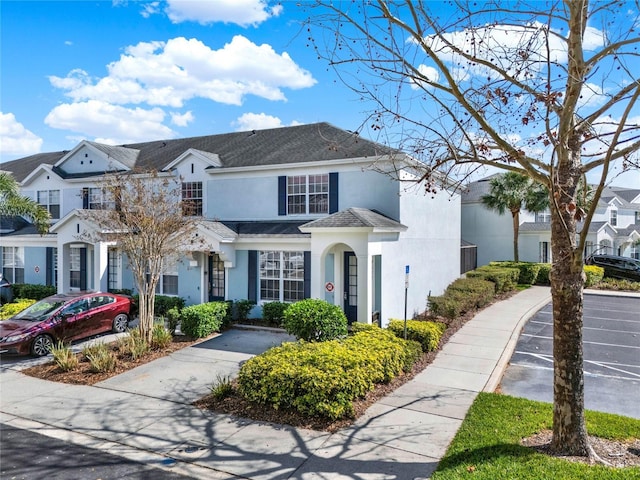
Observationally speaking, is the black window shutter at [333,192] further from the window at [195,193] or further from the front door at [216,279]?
the window at [195,193]

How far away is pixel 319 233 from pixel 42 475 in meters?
9.23

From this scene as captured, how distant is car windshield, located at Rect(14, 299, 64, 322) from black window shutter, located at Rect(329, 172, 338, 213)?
9.40 m

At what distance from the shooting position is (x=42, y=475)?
607 centimetres

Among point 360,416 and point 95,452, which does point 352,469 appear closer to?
point 360,416

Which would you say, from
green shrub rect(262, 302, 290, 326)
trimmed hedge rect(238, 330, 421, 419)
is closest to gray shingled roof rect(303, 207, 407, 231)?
green shrub rect(262, 302, 290, 326)

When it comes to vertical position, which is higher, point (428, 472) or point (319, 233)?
point (319, 233)

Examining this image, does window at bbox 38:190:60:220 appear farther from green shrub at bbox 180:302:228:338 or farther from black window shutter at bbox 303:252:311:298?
black window shutter at bbox 303:252:311:298

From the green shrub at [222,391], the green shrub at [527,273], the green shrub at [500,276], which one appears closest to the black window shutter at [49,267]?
the green shrub at [222,391]

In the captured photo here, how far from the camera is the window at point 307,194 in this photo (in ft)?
53.2

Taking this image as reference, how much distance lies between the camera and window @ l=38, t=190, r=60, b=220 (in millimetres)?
21656

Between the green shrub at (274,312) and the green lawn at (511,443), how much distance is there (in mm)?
7883

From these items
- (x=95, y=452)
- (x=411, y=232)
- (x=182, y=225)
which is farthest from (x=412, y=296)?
(x=95, y=452)

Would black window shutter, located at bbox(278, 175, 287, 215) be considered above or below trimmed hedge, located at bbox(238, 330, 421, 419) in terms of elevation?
above

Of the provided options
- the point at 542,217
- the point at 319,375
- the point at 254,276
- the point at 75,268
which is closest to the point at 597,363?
the point at 319,375
